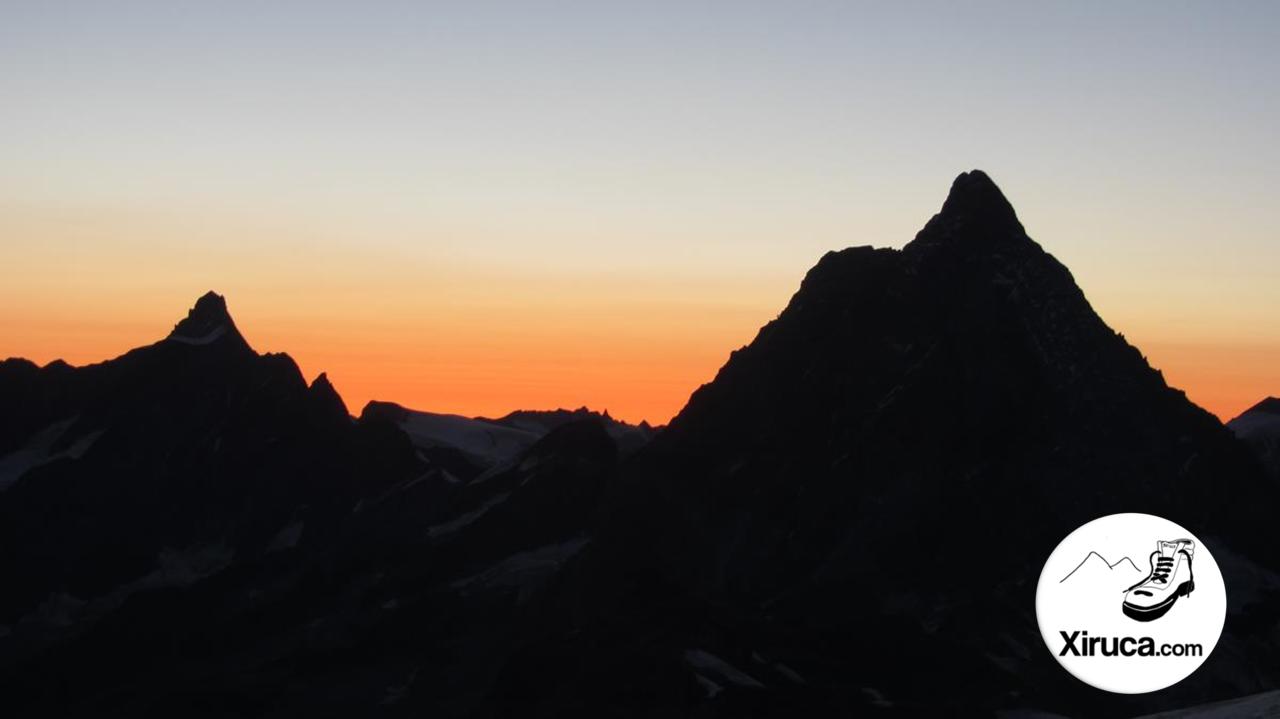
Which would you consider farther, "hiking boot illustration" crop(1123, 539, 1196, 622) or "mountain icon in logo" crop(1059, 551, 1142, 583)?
"mountain icon in logo" crop(1059, 551, 1142, 583)

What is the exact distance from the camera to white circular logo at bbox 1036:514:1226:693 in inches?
5704

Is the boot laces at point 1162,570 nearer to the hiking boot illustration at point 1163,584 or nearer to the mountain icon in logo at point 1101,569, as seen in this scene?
the hiking boot illustration at point 1163,584

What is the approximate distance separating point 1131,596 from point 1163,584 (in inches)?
223

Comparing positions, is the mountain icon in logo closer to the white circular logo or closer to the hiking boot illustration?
the white circular logo

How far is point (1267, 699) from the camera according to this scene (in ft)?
460

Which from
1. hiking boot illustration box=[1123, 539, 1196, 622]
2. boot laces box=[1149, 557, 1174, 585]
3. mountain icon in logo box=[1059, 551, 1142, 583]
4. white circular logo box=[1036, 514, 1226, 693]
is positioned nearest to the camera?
hiking boot illustration box=[1123, 539, 1196, 622]

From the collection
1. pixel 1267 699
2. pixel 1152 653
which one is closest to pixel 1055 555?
pixel 1152 653

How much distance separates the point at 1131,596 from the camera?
143 metres

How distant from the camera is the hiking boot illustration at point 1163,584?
143m

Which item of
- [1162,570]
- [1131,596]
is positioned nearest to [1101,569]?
[1162,570]

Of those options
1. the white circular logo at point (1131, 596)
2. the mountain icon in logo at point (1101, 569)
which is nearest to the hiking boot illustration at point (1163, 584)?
the white circular logo at point (1131, 596)

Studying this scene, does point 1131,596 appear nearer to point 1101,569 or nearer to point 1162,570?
point 1101,569

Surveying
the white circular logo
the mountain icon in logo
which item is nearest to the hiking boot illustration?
the white circular logo

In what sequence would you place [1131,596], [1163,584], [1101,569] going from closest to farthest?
[1131,596] → [1163,584] → [1101,569]
